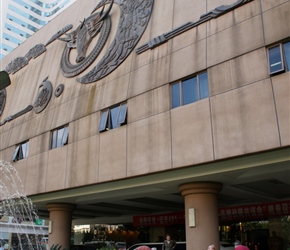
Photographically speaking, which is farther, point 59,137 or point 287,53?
point 59,137

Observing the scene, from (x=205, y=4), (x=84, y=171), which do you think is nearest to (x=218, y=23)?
(x=205, y=4)

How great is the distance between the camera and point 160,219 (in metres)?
20.1

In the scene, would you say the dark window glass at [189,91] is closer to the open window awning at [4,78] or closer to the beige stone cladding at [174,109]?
the beige stone cladding at [174,109]

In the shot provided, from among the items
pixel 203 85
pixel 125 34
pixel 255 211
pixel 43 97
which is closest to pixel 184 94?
pixel 203 85

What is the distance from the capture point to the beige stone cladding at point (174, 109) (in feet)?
31.6

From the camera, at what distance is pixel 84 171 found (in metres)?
14.1

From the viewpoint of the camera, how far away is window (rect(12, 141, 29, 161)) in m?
18.4

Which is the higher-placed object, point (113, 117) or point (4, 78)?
point (113, 117)

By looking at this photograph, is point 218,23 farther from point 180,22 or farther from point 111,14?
point 111,14

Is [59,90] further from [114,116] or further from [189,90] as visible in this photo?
[189,90]

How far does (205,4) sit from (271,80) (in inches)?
162

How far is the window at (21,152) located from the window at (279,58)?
13163 mm

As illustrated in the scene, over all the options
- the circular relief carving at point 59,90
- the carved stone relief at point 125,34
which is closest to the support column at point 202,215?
the carved stone relief at point 125,34

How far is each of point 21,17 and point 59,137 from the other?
73.5 meters
